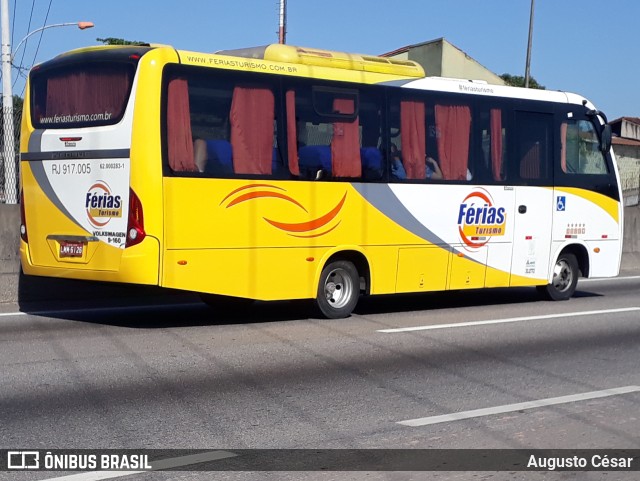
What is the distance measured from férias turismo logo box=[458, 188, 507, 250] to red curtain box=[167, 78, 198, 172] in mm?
4691

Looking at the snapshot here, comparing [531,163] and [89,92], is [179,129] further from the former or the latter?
[531,163]

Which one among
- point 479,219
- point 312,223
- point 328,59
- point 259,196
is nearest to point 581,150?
point 479,219

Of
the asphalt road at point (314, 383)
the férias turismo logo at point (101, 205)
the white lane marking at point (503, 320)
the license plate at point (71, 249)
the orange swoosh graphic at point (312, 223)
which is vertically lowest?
the white lane marking at point (503, 320)

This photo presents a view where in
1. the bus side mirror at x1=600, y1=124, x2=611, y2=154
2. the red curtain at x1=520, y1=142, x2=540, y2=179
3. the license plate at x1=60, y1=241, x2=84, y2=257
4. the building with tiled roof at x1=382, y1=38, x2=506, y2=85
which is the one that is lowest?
the license plate at x1=60, y1=241, x2=84, y2=257

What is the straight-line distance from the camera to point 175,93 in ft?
36.8

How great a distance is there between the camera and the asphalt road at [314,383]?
693cm

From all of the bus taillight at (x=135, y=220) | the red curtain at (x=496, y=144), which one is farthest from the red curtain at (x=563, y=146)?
the bus taillight at (x=135, y=220)

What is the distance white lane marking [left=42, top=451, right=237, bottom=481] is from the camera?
5.84 metres

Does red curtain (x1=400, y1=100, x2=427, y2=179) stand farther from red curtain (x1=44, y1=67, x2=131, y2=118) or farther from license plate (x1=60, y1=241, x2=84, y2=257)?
license plate (x1=60, y1=241, x2=84, y2=257)

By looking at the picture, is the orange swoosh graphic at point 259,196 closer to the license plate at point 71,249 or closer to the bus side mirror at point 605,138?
the license plate at point 71,249

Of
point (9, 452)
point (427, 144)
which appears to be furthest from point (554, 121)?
point (9, 452)

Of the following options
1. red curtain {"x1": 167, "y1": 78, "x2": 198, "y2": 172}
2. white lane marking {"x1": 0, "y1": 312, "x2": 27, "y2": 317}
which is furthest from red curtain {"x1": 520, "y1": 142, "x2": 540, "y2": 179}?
white lane marking {"x1": 0, "y1": 312, "x2": 27, "y2": 317}

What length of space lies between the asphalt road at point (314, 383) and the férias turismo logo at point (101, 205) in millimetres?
1305

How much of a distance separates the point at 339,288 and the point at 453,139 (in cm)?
291
